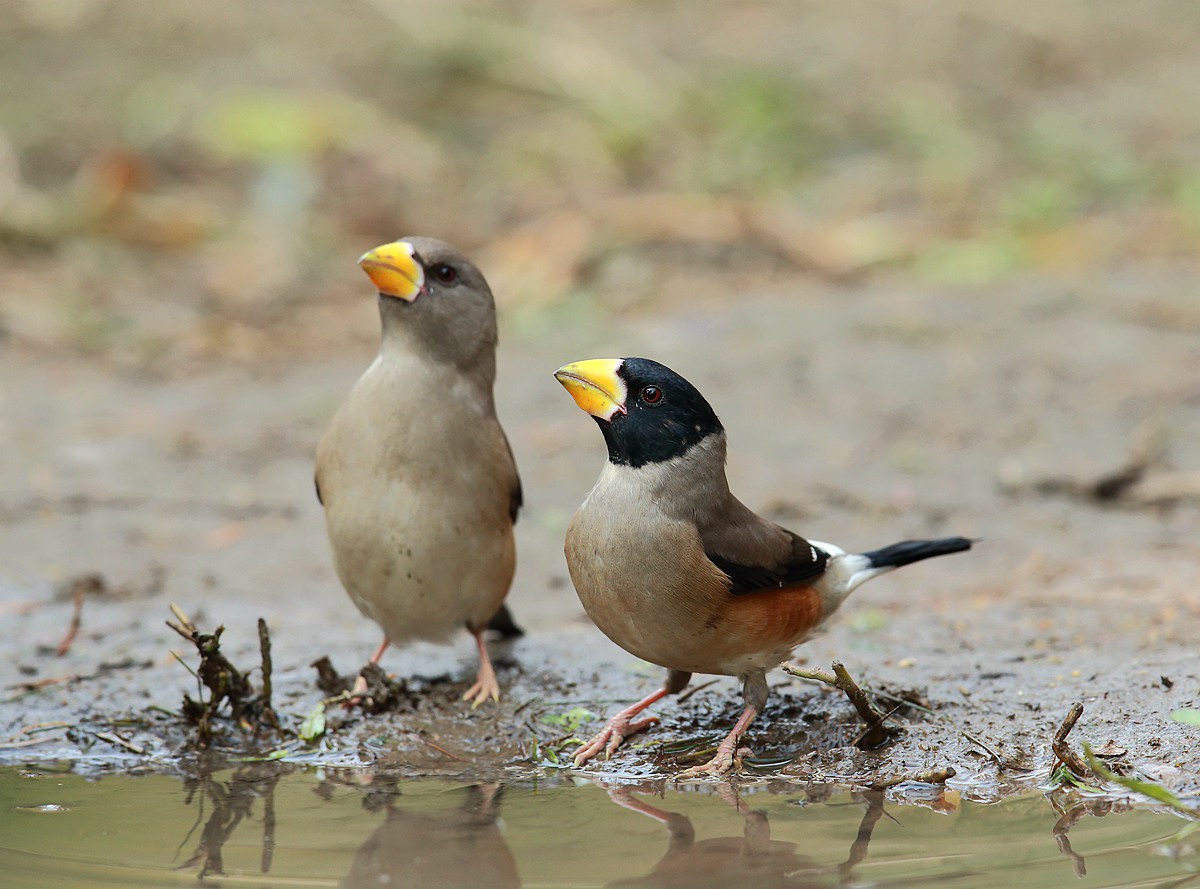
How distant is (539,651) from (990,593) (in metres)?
2.18

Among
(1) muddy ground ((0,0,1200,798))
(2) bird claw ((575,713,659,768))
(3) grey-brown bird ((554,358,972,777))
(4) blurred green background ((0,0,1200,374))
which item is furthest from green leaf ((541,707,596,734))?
(4) blurred green background ((0,0,1200,374))

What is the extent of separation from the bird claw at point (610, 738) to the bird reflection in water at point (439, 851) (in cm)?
45

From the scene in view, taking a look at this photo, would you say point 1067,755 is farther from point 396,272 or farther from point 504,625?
point 396,272

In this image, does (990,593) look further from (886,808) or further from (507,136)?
(507,136)

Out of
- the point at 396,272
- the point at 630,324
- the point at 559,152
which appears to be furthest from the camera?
the point at 559,152

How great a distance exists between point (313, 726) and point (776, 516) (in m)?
3.24

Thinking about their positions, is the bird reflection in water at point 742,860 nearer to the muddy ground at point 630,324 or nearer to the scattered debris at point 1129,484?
the muddy ground at point 630,324

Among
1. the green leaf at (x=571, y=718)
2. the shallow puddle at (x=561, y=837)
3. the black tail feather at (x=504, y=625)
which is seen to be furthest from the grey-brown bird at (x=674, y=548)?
the black tail feather at (x=504, y=625)

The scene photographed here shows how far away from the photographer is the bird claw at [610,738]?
490 centimetres

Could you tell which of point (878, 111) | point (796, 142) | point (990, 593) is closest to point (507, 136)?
point (796, 142)

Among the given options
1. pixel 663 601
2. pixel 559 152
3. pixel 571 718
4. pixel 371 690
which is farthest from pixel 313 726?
pixel 559 152

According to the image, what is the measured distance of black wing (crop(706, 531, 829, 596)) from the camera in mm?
4559

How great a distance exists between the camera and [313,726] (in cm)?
521

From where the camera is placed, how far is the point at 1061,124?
46.3ft
